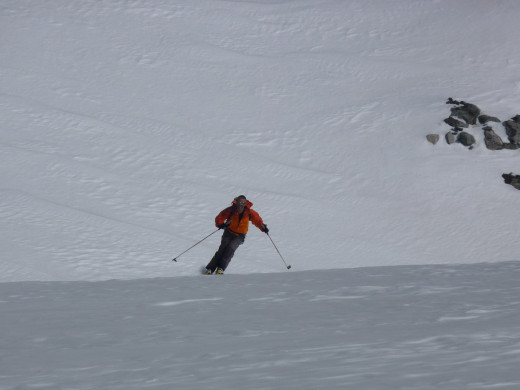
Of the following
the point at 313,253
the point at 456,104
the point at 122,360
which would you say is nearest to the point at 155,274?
the point at 313,253

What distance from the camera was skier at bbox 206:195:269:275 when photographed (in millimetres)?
11556

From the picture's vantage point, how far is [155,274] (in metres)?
13.2

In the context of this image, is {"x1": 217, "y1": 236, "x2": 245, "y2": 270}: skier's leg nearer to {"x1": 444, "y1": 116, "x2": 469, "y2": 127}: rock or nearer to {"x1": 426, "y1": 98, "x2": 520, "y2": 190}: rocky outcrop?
{"x1": 426, "y1": 98, "x2": 520, "y2": 190}: rocky outcrop

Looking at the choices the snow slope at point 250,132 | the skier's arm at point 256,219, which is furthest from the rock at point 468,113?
the skier's arm at point 256,219

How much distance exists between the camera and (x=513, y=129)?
81.8 feet

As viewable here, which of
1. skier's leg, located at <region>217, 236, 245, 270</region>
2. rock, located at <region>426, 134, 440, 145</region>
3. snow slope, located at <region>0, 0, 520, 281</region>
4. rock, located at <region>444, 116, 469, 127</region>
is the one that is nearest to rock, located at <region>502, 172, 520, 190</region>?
snow slope, located at <region>0, 0, 520, 281</region>

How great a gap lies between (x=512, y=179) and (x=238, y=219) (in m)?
13.4

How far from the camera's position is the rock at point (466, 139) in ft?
80.0

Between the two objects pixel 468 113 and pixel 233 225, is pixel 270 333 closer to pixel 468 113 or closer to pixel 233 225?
pixel 233 225

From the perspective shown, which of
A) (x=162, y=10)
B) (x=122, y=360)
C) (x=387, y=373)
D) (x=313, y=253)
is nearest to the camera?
(x=387, y=373)

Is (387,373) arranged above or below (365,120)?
below

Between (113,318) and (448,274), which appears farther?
(448,274)

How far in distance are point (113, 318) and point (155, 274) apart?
310 inches

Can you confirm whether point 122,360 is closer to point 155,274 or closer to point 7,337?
point 7,337
